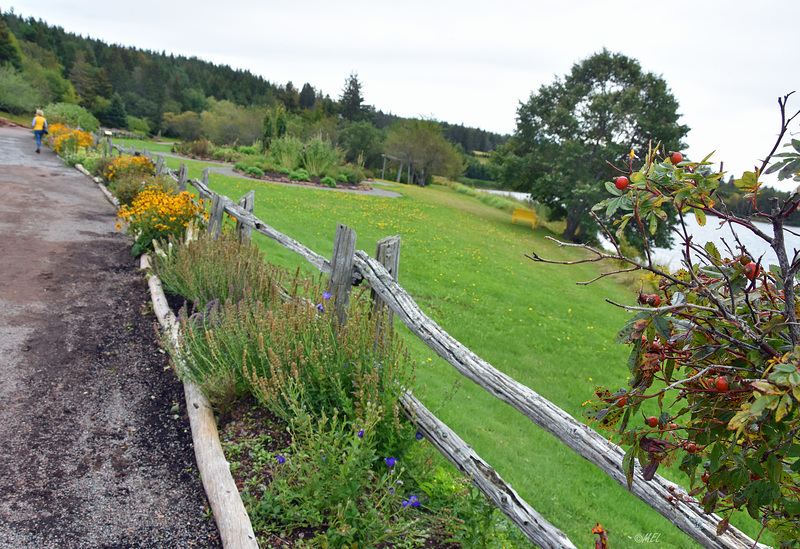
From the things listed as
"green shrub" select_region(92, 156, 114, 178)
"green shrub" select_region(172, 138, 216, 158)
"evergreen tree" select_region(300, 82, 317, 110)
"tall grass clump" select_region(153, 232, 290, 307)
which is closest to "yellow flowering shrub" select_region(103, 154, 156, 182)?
"green shrub" select_region(92, 156, 114, 178)

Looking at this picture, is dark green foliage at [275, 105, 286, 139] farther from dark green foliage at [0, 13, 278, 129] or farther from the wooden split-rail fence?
the wooden split-rail fence

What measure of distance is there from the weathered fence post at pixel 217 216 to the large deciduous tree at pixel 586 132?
16.5 metres

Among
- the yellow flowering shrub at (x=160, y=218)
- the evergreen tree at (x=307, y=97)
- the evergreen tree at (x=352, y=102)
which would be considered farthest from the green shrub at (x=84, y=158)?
the evergreen tree at (x=307, y=97)

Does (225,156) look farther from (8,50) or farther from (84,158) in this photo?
(8,50)

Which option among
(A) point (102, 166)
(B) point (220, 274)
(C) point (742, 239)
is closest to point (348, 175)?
(A) point (102, 166)

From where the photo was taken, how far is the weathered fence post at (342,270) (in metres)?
3.92

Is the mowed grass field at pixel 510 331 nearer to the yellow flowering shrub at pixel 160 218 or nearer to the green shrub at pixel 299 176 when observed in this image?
the yellow flowering shrub at pixel 160 218

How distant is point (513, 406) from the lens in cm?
248

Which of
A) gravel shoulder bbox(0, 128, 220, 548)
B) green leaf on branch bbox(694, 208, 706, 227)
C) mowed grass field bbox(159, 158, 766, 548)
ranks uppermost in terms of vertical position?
green leaf on branch bbox(694, 208, 706, 227)

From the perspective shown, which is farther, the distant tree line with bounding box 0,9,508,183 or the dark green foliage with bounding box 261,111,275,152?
the distant tree line with bounding box 0,9,508,183

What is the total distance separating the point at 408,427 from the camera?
3.09 meters

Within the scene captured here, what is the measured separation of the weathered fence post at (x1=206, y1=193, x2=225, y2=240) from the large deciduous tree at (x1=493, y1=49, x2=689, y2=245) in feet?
54.1

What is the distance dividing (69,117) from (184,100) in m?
42.0

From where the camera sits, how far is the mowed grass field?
403 cm
